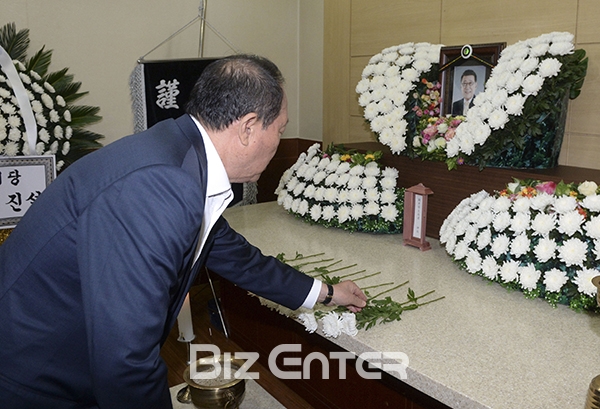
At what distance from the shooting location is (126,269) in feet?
3.47

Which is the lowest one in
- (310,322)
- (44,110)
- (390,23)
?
(310,322)

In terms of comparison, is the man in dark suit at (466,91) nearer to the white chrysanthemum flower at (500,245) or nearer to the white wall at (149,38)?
the white chrysanthemum flower at (500,245)

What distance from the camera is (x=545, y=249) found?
1.87m

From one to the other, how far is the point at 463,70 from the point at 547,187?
0.80 meters

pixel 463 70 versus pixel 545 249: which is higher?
pixel 463 70

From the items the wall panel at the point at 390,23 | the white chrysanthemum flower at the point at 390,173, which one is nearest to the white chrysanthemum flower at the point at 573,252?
the white chrysanthemum flower at the point at 390,173

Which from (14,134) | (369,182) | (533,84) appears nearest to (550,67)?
(533,84)

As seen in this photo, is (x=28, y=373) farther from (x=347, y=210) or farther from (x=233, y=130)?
(x=347, y=210)

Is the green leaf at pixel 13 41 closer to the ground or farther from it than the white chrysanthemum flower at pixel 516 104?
farther from it

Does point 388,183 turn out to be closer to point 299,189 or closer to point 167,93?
point 299,189

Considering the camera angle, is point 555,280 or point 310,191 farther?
point 310,191

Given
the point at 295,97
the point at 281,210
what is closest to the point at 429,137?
the point at 281,210

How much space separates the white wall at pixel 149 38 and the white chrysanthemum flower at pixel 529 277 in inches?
99.1

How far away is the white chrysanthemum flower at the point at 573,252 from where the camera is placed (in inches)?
70.6
